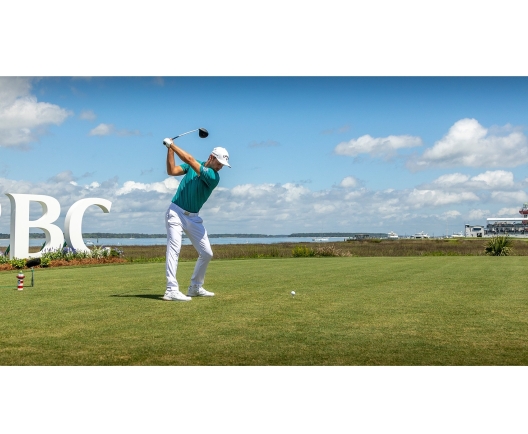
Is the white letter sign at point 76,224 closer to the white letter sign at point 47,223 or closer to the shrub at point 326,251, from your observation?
the white letter sign at point 47,223

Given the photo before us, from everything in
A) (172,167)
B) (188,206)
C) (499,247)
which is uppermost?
(172,167)

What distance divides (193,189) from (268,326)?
3421 mm

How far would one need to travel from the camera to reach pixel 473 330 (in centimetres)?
736

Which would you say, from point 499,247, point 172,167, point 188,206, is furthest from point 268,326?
point 499,247

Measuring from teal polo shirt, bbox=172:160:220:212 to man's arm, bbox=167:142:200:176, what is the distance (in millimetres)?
213

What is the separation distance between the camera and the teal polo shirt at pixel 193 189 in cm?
993

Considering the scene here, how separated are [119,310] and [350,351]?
14.1 ft

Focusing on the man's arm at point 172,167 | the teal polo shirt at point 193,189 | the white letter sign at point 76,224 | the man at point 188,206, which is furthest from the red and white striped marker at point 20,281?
the white letter sign at point 76,224

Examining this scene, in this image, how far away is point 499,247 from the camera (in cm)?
3394

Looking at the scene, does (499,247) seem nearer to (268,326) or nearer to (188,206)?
(188,206)

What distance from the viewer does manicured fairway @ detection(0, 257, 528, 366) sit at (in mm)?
5898

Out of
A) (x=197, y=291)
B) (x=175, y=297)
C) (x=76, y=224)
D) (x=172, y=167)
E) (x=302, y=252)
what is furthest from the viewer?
(x=302, y=252)

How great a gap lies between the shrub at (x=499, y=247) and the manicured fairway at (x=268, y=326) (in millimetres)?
22697

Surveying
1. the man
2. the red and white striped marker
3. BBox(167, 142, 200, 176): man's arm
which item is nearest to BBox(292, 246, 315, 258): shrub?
the red and white striped marker
